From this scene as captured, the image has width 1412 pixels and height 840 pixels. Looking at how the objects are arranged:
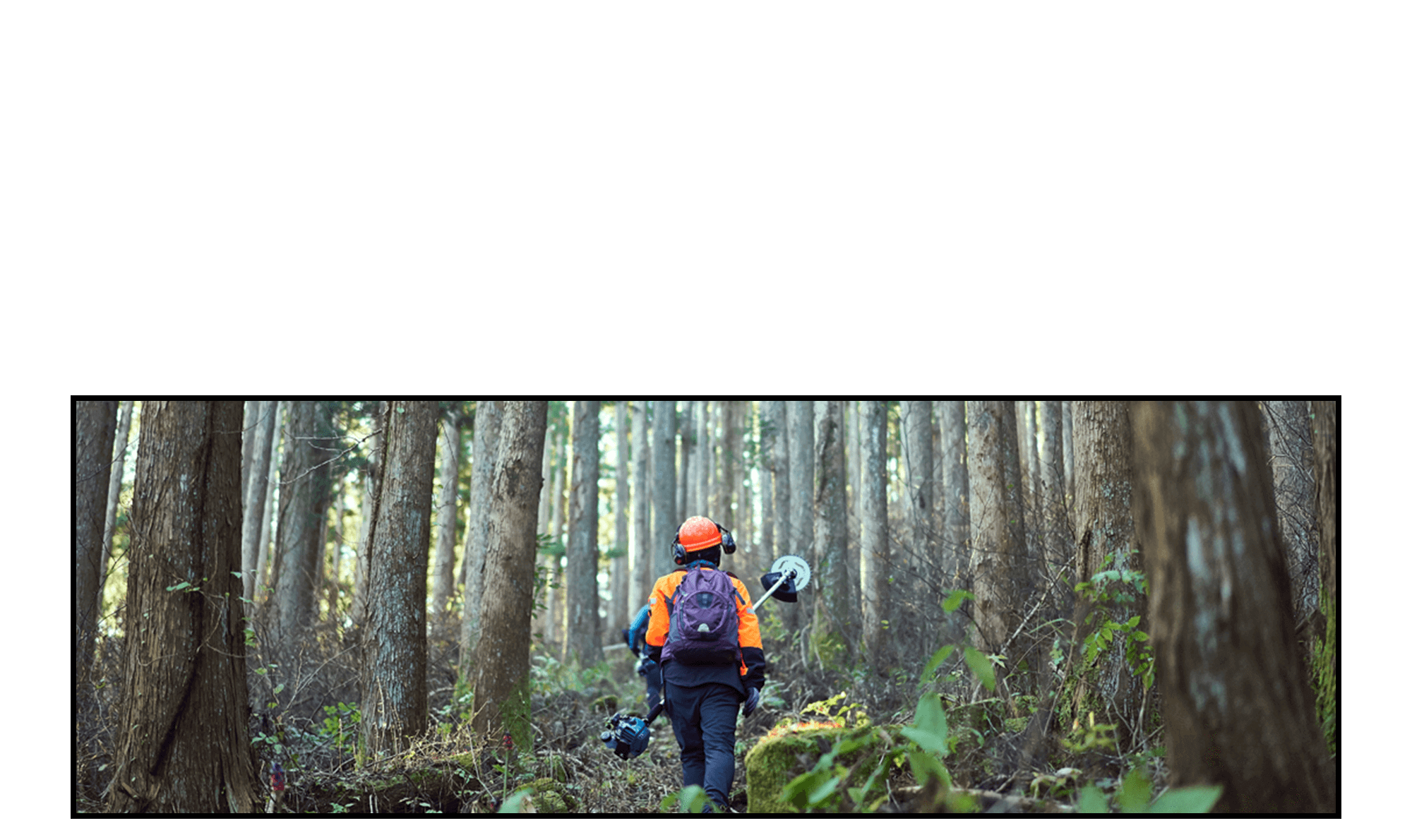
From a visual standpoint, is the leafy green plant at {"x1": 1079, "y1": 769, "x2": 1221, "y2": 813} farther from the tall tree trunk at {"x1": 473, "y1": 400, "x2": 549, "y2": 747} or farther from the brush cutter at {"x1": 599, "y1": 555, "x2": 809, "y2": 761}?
the tall tree trunk at {"x1": 473, "y1": 400, "x2": 549, "y2": 747}

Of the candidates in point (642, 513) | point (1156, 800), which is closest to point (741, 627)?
point (1156, 800)

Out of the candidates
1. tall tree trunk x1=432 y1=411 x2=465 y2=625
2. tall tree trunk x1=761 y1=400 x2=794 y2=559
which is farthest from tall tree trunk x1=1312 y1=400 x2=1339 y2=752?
tall tree trunk x1=761 y1=400 x2=794 y2=559

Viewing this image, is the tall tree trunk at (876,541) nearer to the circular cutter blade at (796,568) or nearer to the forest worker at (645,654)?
the circular cutter blade at (796,568)

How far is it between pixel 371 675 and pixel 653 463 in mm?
11994

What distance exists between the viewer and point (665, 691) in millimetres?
5855

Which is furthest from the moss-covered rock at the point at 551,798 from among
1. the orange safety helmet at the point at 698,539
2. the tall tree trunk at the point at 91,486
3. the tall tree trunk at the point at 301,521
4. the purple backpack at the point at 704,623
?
the tall tree trunk at the point at 301,521

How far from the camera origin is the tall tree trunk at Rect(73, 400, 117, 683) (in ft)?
26.7

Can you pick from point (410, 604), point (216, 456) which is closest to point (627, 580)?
point (410, 604)

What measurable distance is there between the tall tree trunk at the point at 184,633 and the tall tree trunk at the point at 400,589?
1.67 m

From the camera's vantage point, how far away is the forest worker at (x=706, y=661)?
18.4 feet

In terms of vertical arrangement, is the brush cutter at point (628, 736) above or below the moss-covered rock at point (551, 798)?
above

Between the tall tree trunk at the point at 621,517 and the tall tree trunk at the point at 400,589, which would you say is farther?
the tall tree trunk at the point at 621,517
